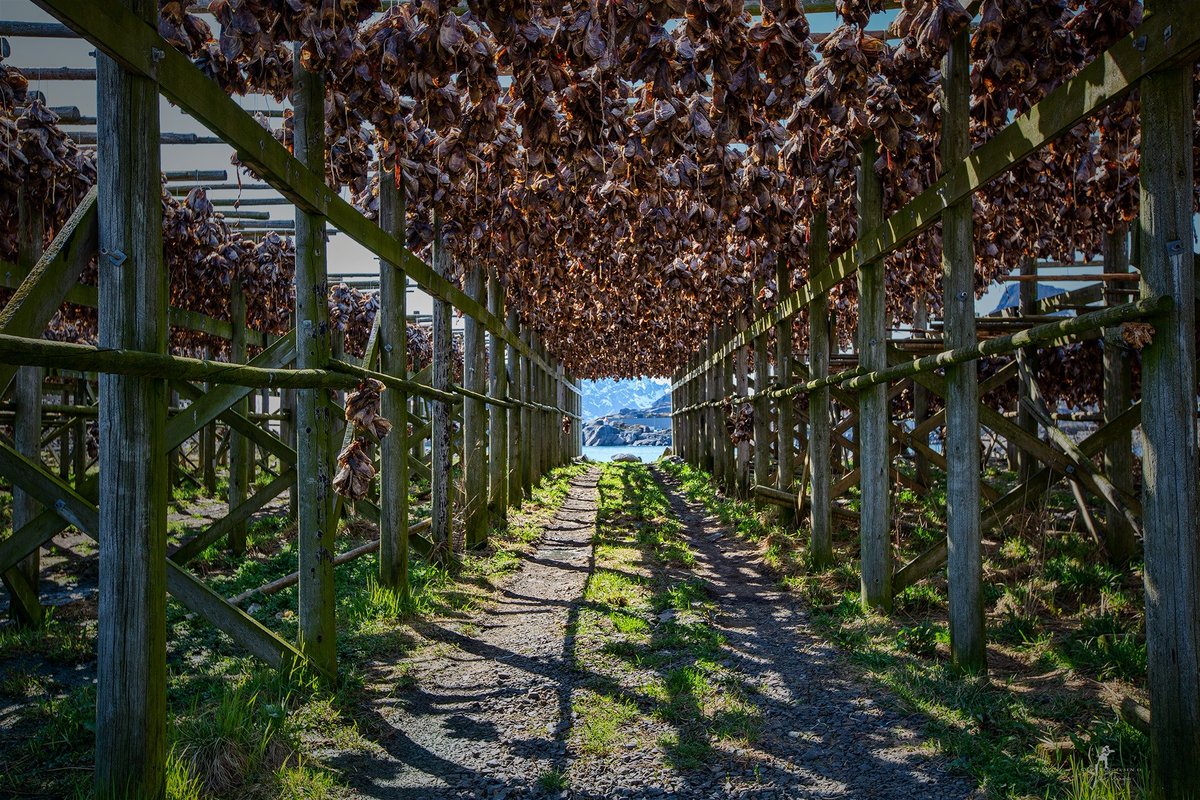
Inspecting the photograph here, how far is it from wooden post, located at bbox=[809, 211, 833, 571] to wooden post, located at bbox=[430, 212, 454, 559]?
4538 millimetres

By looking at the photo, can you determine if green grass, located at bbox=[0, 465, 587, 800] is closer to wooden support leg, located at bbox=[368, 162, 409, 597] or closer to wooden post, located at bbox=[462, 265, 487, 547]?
wooden support leg, located at bbox=[368, 162, 409, 597]

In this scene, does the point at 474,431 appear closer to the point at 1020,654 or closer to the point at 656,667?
the point at 656,667

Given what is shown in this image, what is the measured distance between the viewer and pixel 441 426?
31.6 ft

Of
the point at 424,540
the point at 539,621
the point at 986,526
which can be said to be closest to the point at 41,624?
the point at 424,540

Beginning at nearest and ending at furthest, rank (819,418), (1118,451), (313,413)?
(313,413) < (1118,451) < (819,418)

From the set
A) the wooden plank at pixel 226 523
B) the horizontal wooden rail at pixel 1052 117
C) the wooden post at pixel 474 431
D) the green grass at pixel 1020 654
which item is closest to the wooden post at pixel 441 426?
the wooden post at pixel 474 431

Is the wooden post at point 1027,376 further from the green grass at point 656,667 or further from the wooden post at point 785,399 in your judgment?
the green grass at point 656,667

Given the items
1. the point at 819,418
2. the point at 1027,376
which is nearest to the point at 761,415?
the point at 819,418

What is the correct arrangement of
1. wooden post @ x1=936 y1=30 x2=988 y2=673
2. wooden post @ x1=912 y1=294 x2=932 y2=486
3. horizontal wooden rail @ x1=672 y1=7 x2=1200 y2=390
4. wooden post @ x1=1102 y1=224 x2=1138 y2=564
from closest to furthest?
horizontal wooden rail @ x1=672 y1=7 x2=1200 y2=390, wooden post @ x1=936 y1=30 x2=988 y2=673, wooden post @ x1=1102 y1=224 x2=1138 y2=564, wooden post @ x1=912 y1=294 x2=932 y2=486

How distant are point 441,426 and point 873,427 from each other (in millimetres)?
5300

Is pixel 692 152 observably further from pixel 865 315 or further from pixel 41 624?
pixel 41 624

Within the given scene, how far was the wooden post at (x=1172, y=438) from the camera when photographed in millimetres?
3254

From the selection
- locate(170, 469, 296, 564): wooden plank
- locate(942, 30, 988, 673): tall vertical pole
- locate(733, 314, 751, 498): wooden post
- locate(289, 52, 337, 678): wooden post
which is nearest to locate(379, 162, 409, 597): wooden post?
locate(170, 469, 296, 564): wooden plank

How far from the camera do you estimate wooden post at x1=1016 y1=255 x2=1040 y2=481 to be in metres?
8.91
